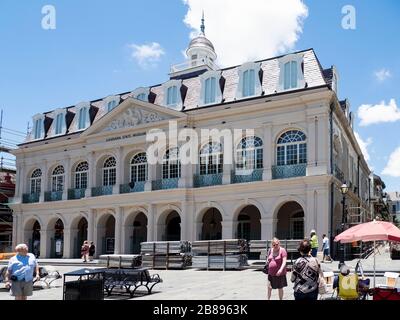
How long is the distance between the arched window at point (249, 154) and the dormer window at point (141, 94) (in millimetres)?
8578

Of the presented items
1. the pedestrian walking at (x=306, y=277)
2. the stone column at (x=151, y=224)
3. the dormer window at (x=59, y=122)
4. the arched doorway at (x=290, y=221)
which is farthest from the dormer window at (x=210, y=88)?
the pedestrian walking at (x=306, y=277)

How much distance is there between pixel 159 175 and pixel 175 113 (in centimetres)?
440

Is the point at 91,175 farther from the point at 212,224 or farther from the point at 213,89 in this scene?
the point at 213,89

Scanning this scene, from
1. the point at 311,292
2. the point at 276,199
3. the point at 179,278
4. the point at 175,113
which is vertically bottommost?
the point at 179,278

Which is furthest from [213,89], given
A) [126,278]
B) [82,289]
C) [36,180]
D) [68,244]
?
[82,289]

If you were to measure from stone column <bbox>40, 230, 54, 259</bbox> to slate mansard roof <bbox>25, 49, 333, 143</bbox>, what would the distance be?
7939 mm

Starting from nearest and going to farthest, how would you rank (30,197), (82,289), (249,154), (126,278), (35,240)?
(82,289)
(126,278)
(249,154)
(30,197)
(35,240)

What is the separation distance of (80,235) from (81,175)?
4.95 meters

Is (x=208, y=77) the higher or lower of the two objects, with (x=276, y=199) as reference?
higher

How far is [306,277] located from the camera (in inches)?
334

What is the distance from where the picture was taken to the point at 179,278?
19156 millimetres

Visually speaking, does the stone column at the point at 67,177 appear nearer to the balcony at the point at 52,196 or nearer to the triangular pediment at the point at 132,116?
the balcony at the point at 52,196
